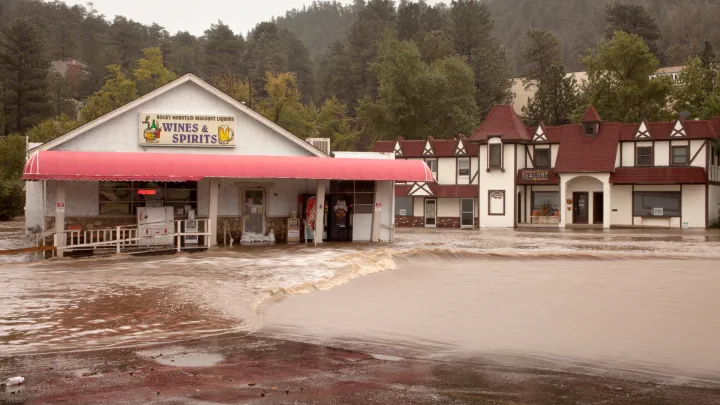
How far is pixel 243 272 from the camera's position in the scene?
80.2ft

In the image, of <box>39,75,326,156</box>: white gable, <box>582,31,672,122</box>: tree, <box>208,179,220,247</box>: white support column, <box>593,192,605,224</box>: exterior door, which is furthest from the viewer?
<box>582,31,672,122</box>: tree

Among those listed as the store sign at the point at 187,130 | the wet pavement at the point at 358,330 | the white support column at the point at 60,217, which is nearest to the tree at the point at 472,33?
the store sign at the point at 187,130

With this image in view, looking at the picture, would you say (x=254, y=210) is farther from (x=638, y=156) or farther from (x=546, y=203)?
(x=638, y=156)

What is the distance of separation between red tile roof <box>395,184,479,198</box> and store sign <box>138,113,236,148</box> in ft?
88.3

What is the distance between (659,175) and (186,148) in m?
34.2

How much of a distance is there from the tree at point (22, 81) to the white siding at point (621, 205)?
219 ft

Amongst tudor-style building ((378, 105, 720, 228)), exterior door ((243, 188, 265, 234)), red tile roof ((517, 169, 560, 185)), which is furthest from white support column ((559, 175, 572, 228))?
exterior door ((243, 188, 265, 234))

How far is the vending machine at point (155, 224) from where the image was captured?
3225cm

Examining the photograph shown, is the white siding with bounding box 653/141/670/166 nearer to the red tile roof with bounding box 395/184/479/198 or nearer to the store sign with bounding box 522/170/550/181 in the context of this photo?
the store sign with bounding box 522/170/550/181

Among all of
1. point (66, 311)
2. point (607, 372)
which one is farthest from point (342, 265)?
point (607, 372)

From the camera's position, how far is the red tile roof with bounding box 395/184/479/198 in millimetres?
58094

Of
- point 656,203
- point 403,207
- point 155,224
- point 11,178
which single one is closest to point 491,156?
point 403,207

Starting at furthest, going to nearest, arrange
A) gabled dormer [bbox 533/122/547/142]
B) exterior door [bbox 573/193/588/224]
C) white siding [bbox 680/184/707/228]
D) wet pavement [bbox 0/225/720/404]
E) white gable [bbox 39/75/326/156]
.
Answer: gabled dormer [bbox 533/122/547/142]
exterior door [bbox 573/193/588/224]
white siding [bbox 680/184/707/228]
white gable [bbox 39/75/326/156]
wet pavement [bbox 0/225/720/404]

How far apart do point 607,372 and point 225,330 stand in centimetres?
709
